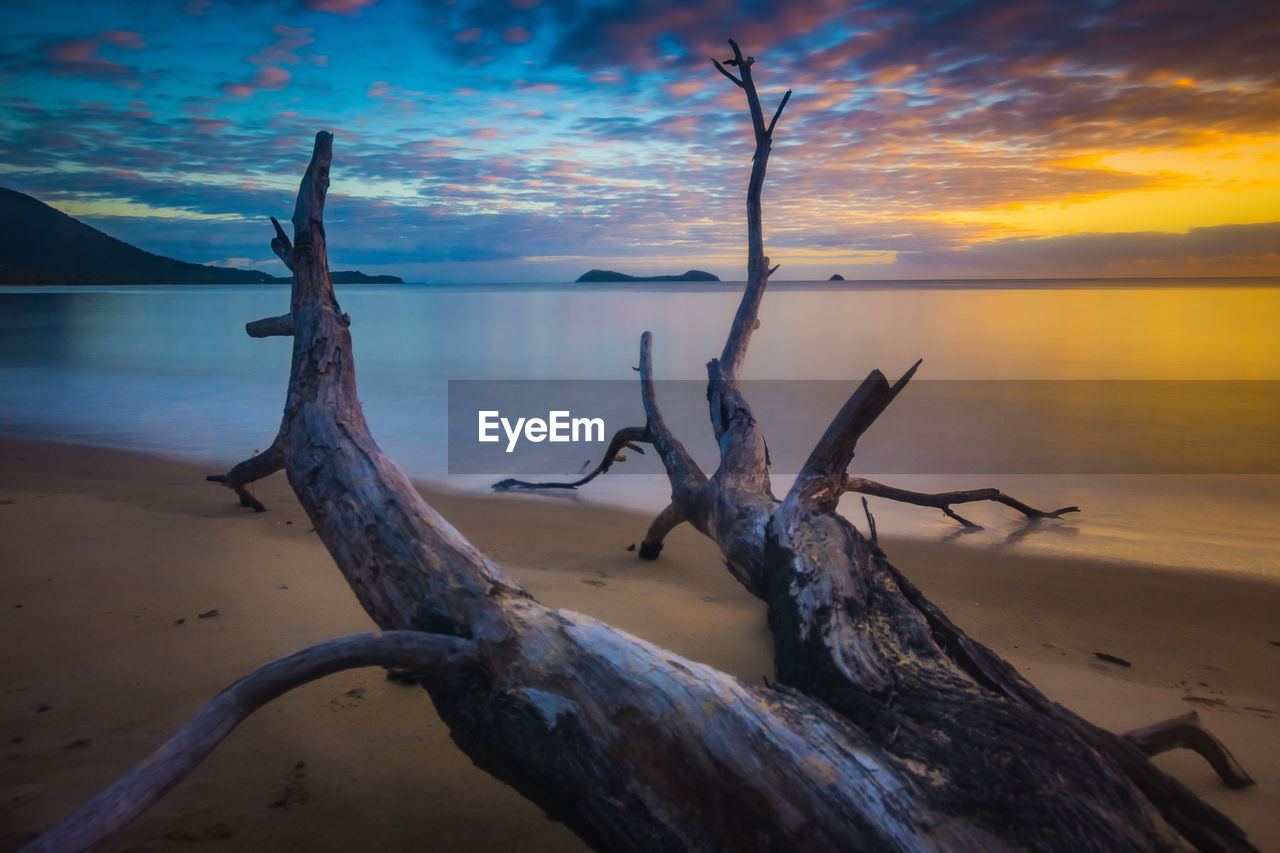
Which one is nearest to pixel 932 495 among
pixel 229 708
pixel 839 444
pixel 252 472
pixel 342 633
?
pixel 839 444

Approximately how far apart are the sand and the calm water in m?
1.30

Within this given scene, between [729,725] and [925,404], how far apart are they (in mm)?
11813

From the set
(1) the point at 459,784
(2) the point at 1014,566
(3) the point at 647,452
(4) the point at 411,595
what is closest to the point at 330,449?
(4) the point at 411,595

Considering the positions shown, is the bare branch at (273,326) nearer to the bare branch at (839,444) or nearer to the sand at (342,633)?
the sand at (342,633)

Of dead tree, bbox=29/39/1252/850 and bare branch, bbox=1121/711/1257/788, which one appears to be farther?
bare branch, bbox=1121/711/1257/788

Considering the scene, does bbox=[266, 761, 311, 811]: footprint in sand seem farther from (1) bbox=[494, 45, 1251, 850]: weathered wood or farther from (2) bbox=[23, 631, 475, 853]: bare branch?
(1) bbox=[494, 45, 1251, 850]: weathered wood

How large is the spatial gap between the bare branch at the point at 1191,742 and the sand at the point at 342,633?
78 mm

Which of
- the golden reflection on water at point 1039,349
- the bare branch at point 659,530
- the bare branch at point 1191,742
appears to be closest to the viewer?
the bare branch at point 1191,742

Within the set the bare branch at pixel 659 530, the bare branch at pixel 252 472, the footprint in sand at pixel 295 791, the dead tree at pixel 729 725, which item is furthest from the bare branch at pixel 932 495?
the bare branch at pixel 252 472

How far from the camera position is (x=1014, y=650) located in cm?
341

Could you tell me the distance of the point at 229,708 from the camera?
60.0 inches

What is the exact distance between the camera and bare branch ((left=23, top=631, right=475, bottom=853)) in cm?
131

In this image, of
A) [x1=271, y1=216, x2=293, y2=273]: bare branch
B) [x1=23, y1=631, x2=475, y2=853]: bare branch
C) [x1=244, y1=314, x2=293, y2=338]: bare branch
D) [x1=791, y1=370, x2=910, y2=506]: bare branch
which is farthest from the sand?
[x1=271, y1=216, x2=293, y2=273]: bare branch

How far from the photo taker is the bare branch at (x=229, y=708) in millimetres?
1315
